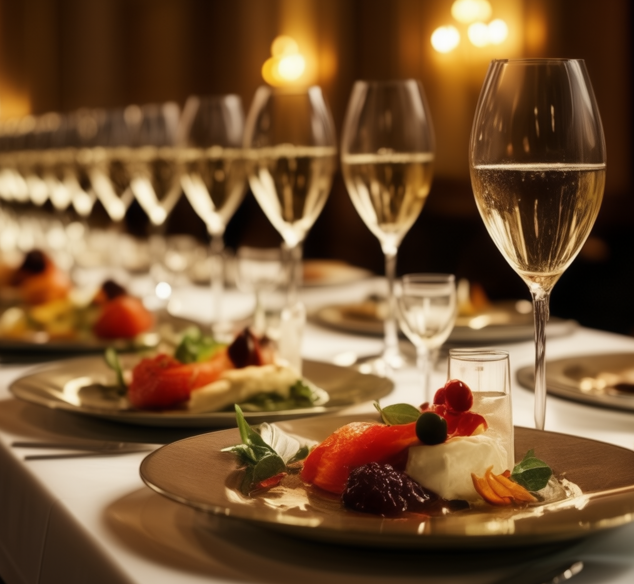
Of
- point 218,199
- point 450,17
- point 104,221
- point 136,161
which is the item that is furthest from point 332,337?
point 104,221

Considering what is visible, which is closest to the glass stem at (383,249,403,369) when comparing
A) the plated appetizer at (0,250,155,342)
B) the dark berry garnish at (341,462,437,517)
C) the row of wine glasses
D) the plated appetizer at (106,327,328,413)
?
the row of wine glasses

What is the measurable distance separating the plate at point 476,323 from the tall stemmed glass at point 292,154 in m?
0.22

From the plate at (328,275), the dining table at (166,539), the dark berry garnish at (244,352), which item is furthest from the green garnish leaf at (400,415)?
the plate at (328,275)

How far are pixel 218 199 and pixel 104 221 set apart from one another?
6371mm

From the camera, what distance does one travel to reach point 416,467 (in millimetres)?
826

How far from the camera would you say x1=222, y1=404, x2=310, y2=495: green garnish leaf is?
2.83 feet

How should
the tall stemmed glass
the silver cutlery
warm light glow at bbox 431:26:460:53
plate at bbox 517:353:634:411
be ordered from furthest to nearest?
warm light glow at bbox 431:26:460:53 < the tall stemmed glass < plate at bbox 517:353:634:411 < the silver cutlery

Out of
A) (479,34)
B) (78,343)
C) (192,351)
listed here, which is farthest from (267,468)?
(479,34)

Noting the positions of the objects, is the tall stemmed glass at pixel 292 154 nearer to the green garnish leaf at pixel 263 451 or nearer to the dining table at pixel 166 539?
the dining table at pixel 166 539

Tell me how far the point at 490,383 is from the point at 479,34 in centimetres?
677

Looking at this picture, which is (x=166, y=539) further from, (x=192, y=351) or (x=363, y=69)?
(x=363, y=69)

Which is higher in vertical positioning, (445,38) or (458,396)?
(445,38)

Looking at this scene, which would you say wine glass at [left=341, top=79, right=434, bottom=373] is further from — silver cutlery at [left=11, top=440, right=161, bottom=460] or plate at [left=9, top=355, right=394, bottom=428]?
silver cutlery at [left=11, top=440, right=161, bottom=460]

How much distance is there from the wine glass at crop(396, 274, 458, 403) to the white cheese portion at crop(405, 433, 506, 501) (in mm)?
469
